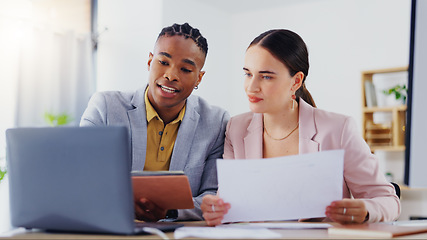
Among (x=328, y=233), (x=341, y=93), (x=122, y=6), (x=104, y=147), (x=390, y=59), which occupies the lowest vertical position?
(x=328, y=233)

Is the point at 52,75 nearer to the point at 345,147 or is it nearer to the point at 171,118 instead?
the point at 171,118

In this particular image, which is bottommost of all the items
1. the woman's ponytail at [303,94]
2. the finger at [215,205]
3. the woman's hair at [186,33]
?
the finger at [215,205]

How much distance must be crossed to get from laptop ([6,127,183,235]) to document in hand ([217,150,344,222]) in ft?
0.93

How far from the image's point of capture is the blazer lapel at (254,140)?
182 centimetres

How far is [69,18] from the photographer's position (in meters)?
4.66

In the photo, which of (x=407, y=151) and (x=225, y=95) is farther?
(x=225, y=95)

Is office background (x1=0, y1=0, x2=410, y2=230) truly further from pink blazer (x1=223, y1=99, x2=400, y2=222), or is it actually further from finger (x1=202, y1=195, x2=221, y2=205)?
finger (x1=202, y1=195, x2=221, y2=205)

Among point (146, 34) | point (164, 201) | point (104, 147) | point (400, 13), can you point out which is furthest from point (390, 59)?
point (104, 147)

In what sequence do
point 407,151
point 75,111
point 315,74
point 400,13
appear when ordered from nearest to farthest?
point 407,151
point 75,111
point 400,13
point 315,74

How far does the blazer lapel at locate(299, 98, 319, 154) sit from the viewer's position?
172 cm

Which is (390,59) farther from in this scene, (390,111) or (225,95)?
(225,95)

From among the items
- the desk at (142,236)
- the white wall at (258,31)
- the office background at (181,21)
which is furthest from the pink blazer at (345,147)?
the white wall at (258,31)

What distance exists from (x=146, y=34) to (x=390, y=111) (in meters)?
2.52

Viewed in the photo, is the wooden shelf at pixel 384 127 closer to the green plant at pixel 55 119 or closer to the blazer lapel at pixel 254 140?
the green plant at pixel 55 119
